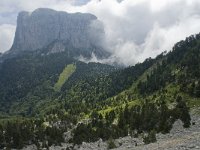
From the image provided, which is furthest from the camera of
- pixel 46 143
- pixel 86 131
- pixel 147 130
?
pixel 86 131

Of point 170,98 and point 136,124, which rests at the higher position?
point 170,98

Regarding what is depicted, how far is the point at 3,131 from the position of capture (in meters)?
166

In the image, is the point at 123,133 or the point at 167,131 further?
the point at 123,133

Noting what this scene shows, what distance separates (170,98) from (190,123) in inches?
2900

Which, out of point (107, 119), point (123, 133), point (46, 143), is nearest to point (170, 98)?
point (107, 119)

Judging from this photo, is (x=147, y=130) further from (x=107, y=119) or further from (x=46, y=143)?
(x=107, y=119)

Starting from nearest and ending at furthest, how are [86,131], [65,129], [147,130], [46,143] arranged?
1. [147,130]
2. [46,143]
3. [86,131]
4. [65,129]

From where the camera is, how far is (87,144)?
139m

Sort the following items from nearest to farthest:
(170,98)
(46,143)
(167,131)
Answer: (167,131)
(46,143)
(170,98)

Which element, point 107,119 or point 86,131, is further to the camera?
point 107,119

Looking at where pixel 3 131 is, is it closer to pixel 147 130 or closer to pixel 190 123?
pixel 147 130

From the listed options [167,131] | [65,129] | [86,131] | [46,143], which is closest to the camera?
[167,131]

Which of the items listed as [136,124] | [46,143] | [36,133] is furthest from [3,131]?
[136,124]

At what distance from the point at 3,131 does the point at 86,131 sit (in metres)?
33.7
